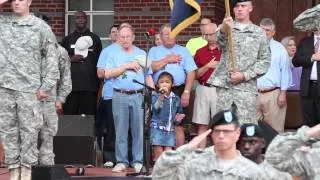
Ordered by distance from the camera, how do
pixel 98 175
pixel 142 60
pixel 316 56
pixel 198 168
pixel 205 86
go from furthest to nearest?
pixel 205 86
pixel 142 60
pixel 98 175
pixel 316 56
pixel 198 168

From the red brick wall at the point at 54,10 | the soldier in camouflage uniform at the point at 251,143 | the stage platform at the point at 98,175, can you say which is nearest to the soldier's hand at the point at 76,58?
the stage platform at the point at 98,175

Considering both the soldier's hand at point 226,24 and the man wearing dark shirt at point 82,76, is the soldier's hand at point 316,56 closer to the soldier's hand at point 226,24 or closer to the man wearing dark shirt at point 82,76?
the soldier's hand at point 226,24

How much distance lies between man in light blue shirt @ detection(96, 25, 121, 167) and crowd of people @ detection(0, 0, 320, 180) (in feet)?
0.05

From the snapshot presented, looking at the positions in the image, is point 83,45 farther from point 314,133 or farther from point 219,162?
point 314,133

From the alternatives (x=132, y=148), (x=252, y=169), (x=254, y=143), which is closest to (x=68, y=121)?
(x=132, y=148)

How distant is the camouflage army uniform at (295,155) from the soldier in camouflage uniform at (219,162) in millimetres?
229

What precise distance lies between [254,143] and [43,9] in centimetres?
856

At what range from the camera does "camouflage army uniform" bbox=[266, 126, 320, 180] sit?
245 inches

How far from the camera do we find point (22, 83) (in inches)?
387

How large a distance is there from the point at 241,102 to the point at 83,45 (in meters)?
3.81

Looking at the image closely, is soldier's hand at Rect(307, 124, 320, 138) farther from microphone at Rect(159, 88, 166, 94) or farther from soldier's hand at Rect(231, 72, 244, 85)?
microphone at Rect(159, 88, 166, 94)

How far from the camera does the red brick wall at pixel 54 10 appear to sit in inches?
625

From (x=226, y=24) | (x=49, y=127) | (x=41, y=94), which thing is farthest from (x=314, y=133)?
(x=49, y=127)

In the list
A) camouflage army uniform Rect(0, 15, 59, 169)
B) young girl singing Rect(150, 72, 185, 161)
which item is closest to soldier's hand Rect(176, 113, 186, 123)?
young girl singing Rect(150, 72, 185, 161)
